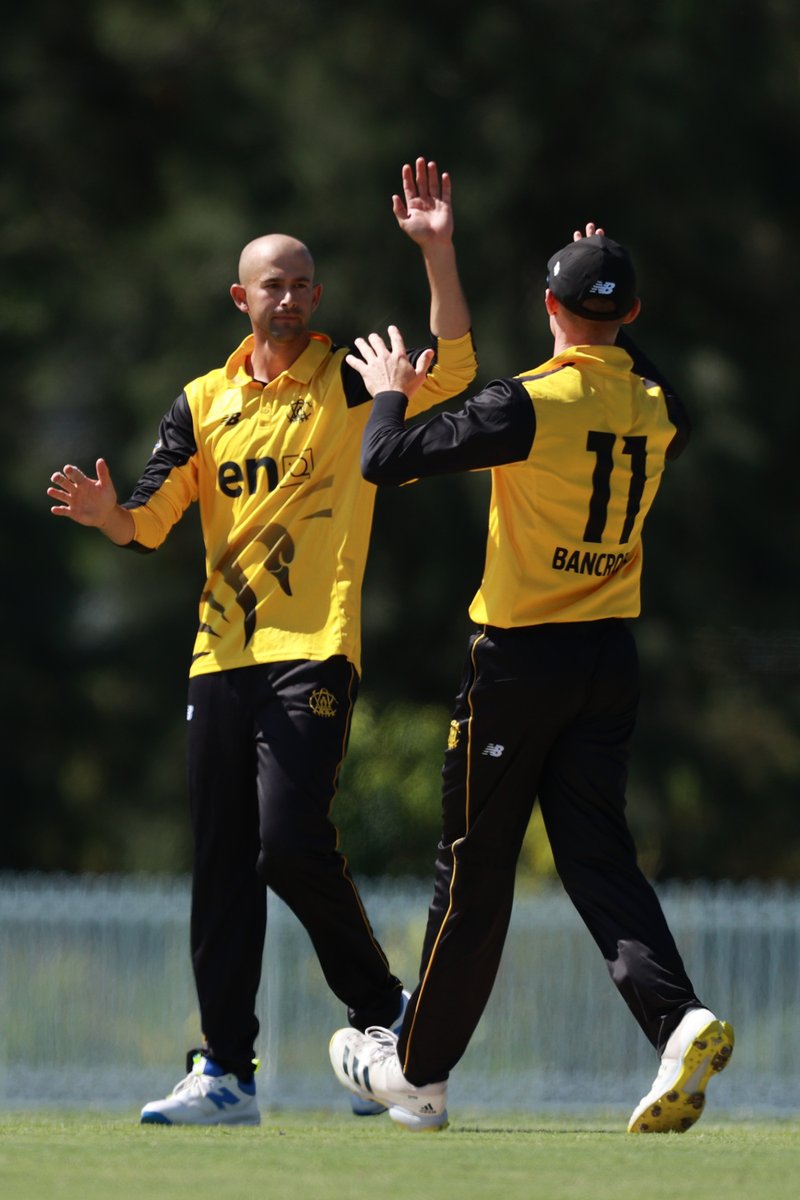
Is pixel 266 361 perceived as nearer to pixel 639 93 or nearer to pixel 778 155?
pixel 639 93

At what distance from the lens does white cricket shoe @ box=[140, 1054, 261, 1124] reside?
211 inches

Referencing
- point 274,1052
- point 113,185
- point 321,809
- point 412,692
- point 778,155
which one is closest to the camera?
point 321,809

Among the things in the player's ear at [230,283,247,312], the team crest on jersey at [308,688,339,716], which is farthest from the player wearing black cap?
the player's ear at [230,283,247,312]

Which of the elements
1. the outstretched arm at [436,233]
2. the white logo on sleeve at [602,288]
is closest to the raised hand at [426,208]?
the outstretched arm at [436,233]

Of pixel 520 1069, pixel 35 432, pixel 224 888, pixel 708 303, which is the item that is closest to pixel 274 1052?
pixel 520 1069

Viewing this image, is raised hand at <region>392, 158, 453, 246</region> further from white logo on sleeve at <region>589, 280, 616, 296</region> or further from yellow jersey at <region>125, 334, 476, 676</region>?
white logo on sleeve at <region>589, 280, 616, 296</region>

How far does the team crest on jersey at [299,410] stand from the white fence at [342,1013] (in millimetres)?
5894

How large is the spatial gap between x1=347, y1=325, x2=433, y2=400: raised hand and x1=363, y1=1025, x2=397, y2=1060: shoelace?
1.61 meters

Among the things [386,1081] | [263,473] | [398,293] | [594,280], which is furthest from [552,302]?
[398,293]

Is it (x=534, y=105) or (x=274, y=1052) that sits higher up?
(x=534, y=105)

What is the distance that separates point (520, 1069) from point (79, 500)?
6936mm

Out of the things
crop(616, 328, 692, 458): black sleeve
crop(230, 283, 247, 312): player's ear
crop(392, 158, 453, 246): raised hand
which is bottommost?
crop(616, 328, 692, 458): black sleeve

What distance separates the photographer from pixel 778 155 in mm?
19375

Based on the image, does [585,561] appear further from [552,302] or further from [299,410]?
[299,410]
